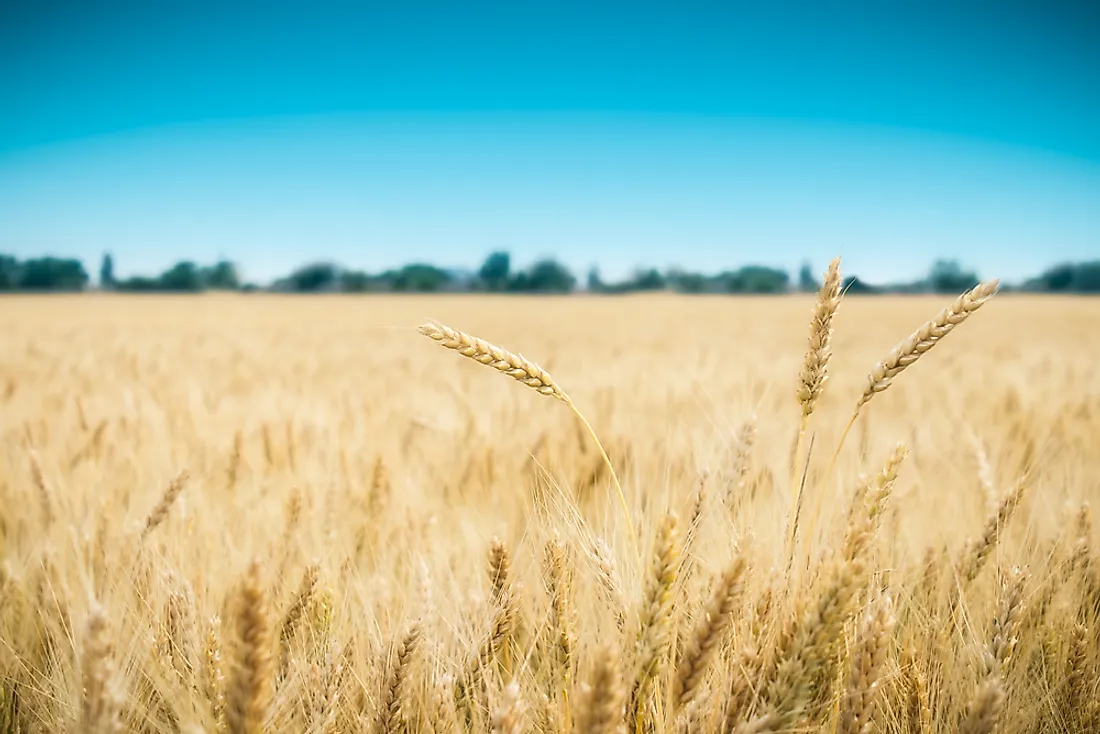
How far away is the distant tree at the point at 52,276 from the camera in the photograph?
35156 mm

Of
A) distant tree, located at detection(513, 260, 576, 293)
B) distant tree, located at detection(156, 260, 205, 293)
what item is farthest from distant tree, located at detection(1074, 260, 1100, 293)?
distant tree, located at detection(156, 260, 205, 293)

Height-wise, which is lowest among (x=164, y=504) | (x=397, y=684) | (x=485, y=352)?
(x=397, y=684)

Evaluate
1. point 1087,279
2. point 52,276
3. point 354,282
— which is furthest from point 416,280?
point 1087,279

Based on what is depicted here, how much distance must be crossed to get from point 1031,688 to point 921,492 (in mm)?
670

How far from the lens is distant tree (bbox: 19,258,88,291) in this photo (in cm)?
3516

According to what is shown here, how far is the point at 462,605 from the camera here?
106 cm

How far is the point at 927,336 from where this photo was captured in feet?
2.58

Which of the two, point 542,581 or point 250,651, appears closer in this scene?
point 250,651

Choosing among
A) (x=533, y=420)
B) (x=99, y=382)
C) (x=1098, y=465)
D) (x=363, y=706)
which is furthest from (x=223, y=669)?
(x=99, y=382)

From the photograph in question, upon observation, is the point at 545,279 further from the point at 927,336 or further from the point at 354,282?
the point at 927,336

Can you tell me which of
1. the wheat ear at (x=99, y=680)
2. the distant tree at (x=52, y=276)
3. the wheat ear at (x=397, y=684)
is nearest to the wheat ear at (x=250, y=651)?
the wheat ear at (x=99, y=680)

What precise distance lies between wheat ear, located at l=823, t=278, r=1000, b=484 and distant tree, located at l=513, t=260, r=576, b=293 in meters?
52.4

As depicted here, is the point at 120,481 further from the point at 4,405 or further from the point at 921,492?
the point at 921,492

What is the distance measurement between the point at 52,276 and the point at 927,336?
46709mm
